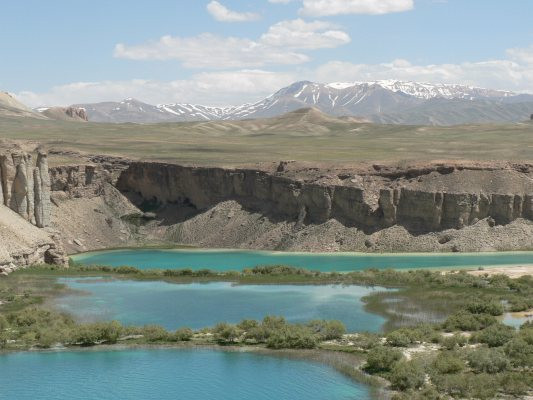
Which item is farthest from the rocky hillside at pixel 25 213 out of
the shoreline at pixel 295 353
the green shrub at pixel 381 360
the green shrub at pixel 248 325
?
the green shrub at pixel 381 360

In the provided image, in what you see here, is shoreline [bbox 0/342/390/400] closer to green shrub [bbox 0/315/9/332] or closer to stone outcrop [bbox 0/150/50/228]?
green shrub [bbox 0/315/9/332]

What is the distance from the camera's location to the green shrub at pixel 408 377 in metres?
35.2

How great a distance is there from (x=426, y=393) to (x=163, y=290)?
104 ft

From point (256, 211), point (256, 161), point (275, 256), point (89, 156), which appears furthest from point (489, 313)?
point (89, 156)

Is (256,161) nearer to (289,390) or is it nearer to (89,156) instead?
(89,156)

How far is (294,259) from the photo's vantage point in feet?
271

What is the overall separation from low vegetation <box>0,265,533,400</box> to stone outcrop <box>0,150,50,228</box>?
1118 cm

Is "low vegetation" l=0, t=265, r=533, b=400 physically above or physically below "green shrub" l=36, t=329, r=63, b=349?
above

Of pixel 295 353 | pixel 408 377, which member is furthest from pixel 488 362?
pixel 295 353

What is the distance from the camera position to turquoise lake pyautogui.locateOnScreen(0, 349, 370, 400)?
35125 millimetres

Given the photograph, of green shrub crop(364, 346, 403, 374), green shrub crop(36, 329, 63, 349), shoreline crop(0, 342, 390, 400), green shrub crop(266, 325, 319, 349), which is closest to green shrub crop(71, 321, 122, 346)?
shoreline crop(0, 342, 390, 400)

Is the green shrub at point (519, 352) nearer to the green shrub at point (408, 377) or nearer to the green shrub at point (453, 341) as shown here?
the green shrub at point (453, 341)

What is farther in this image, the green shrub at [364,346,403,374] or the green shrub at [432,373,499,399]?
the green shrub at [364,346,403,374]

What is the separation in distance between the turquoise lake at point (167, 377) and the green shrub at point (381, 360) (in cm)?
182
